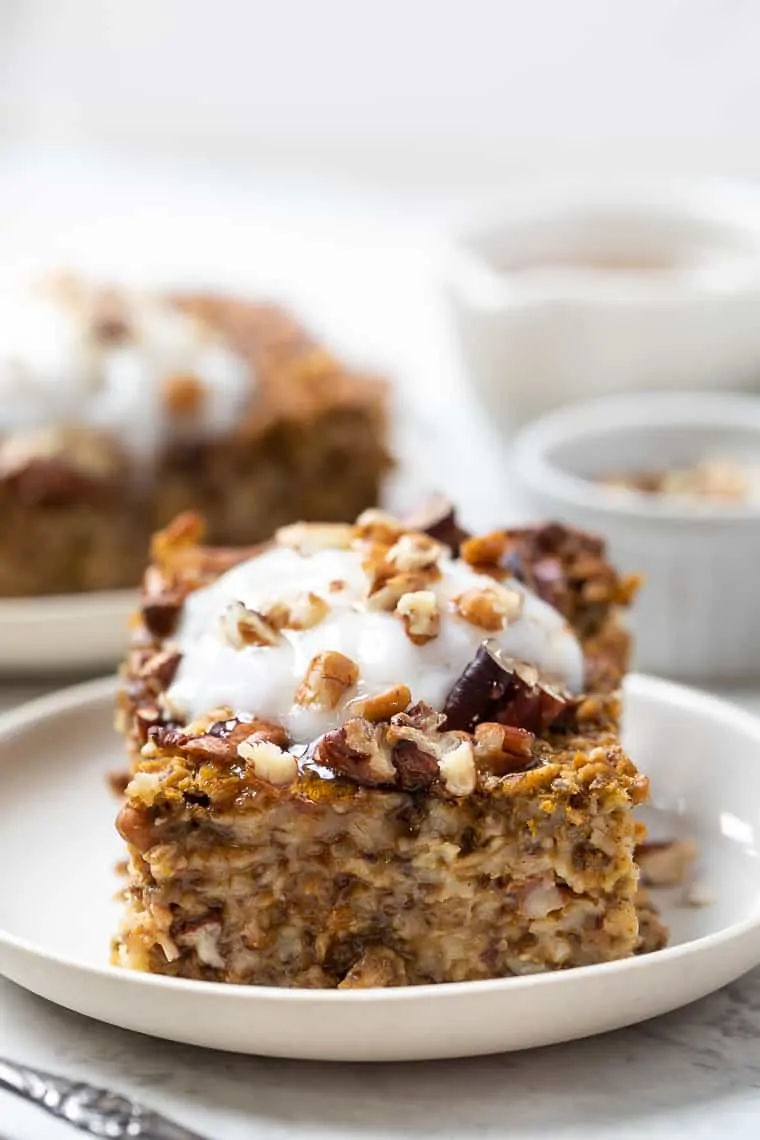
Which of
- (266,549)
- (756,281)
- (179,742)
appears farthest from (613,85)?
(179,742)

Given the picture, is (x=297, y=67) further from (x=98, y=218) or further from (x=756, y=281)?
(x=756, y=281)

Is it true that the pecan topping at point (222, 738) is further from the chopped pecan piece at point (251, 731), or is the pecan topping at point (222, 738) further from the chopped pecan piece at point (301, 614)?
the chopped pecan piece at point (301, 614)

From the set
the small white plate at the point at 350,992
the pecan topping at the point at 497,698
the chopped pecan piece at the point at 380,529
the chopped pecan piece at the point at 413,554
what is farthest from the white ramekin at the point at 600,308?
the pecan topping at the point at 497,698

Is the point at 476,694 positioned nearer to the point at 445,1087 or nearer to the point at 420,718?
the point at 420,718

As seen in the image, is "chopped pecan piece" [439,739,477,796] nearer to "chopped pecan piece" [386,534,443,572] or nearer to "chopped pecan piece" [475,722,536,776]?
"chopped pecan piece" [475,722,536,776]

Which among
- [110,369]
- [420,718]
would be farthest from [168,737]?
[110,369]

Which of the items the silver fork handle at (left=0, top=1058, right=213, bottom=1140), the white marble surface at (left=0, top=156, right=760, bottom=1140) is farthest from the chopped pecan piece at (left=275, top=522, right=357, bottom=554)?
the silver fork handle at (left=0, top=1058, right=213, bottom=1140)
